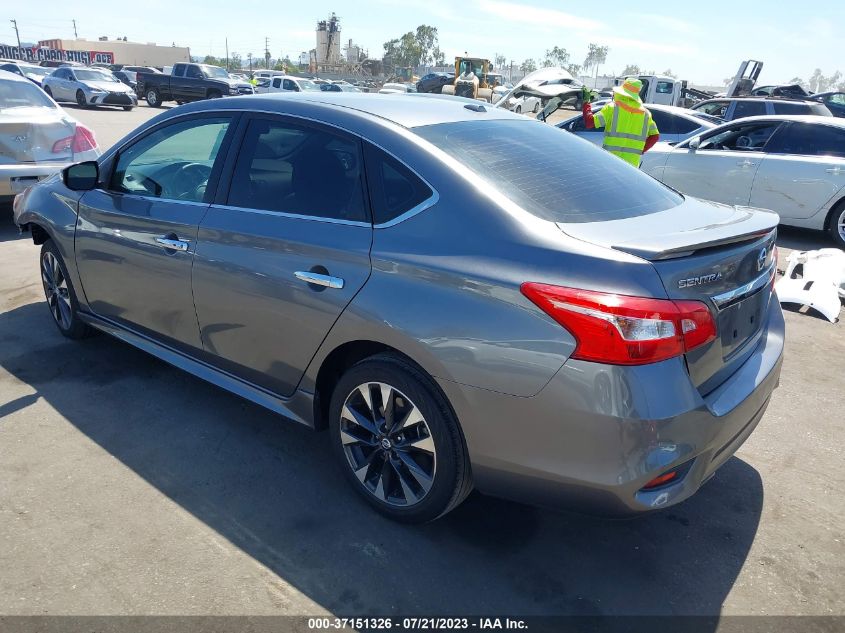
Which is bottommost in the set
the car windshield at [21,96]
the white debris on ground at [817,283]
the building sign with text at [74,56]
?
the building sign with text at [74,56]

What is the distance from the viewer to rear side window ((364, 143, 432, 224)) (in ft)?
8.72

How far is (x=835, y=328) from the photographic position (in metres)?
5.48

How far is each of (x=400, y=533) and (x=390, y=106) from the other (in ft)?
6.41

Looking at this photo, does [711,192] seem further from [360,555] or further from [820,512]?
[360,555]

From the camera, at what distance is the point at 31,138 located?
7211 millimetres

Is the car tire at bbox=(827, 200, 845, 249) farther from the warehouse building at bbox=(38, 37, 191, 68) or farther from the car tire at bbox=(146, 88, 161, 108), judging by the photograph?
the warehouse building at bbox=(38, 37, 191, 68)

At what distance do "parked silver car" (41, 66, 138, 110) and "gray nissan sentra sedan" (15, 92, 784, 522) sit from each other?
25.7 m

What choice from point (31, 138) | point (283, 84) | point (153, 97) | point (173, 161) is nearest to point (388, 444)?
point (173, 161)

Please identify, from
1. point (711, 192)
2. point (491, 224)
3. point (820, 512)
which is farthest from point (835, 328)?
point (491, 224)

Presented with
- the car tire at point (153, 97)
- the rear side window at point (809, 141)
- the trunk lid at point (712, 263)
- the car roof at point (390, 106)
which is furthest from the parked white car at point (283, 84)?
the trunk lid at point (712, 263)

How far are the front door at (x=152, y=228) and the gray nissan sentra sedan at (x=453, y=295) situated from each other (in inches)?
0.7

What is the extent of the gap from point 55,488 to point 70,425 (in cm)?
62

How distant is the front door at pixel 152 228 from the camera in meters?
3.42

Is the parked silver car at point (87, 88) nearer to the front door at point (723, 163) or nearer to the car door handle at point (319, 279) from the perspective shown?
the front door at point (723, 163)
